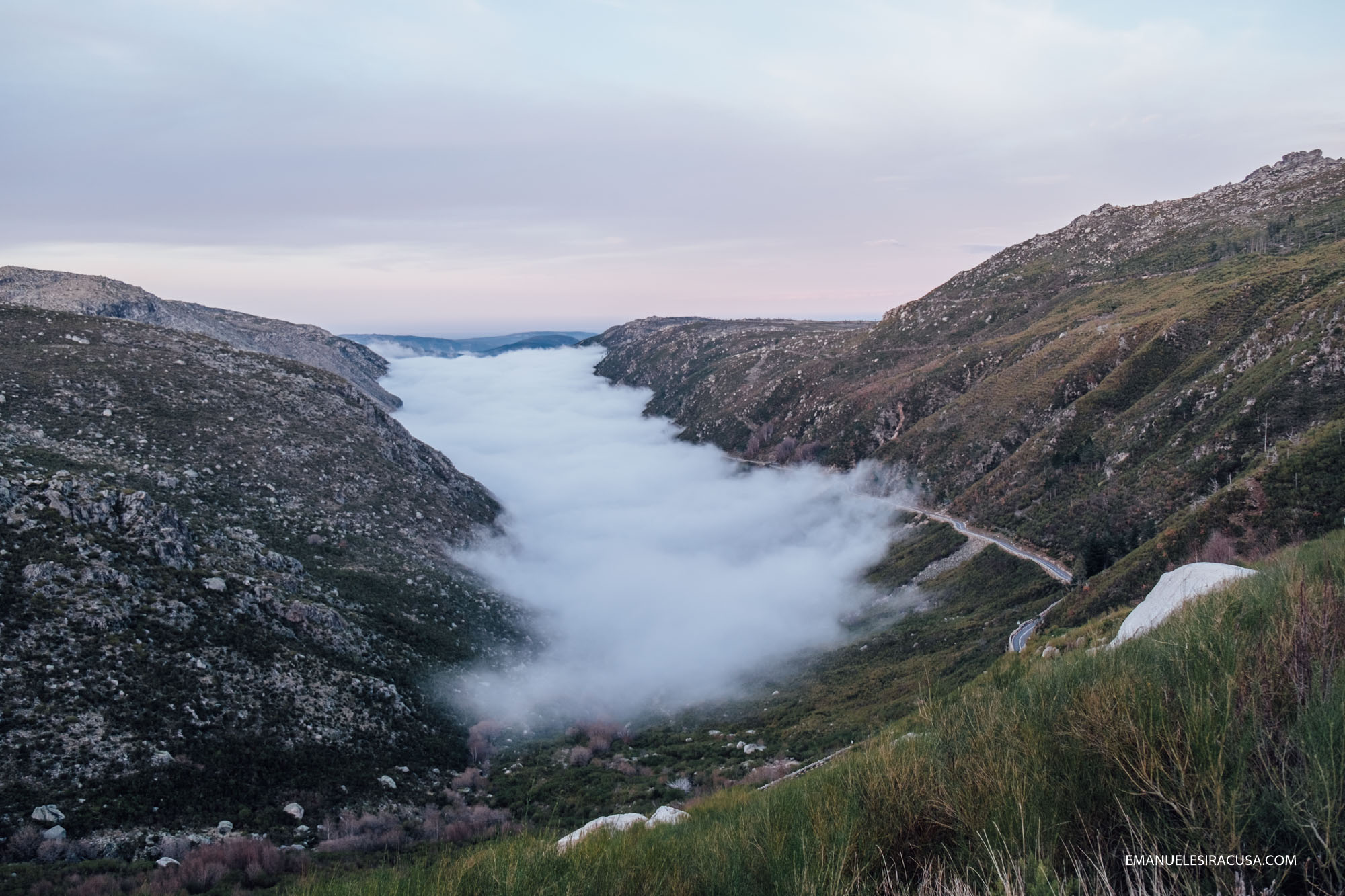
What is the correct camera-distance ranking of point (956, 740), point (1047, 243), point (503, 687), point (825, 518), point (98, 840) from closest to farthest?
point (956, 740)
point (98, 840)
point (503, 687)
point (825, 518)
point (1047, 243)

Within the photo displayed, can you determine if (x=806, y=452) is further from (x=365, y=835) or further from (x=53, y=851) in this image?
(x=53, y=851)

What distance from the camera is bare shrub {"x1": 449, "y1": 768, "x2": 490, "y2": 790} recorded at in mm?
24391

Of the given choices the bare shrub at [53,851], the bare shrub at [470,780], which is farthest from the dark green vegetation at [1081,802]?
the bare shrub at [470,780]

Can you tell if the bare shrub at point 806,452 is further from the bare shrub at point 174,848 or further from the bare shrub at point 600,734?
the bare shrub at point 174,848

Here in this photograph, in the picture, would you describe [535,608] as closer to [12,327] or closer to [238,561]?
[238,561]

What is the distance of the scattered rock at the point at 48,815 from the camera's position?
1502cm

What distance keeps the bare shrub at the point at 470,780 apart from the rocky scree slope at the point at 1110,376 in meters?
35.7

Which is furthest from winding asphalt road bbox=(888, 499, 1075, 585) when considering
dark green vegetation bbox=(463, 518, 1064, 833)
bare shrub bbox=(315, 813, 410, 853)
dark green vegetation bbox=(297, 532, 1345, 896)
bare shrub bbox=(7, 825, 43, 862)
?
bare shrub bbox=(7, 825, 43, 862)

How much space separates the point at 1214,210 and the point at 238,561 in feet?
523

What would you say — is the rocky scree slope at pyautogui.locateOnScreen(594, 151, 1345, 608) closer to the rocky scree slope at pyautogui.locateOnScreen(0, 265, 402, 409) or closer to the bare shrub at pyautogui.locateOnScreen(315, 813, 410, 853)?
the bare shrub at pyautogui.locateOnScreen(315, 813, 410, 853)

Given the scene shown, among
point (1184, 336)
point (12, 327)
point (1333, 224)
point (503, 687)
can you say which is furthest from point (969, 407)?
point (12, 327)

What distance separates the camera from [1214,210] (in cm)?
11675

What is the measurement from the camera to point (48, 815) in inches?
598

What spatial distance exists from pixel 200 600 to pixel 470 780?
12.9 m
